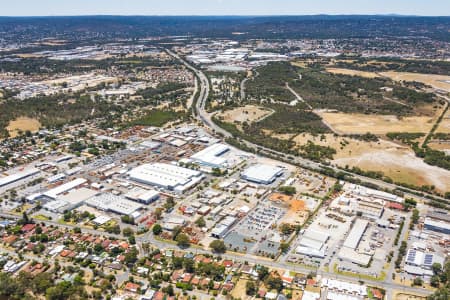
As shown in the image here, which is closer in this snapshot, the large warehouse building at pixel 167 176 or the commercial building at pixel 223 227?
the commercial building at pixel 223 227

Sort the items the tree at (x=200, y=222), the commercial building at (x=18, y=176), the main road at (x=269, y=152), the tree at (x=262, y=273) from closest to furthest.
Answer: the tree at (x=262, y=273) → the tree at (x=200, y=222) → the commercial building at (x=18, y=176) → the main road at (x=269, y=152)

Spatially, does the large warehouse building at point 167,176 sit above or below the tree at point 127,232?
above

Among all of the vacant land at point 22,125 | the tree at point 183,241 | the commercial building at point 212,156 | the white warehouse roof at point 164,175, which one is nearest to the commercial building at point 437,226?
the tree at point 183,241

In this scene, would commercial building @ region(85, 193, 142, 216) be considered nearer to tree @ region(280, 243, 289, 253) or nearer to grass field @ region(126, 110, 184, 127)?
tree @ region(280, 243, 289, 253)

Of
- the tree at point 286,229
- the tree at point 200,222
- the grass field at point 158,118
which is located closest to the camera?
the tree at point 286,229

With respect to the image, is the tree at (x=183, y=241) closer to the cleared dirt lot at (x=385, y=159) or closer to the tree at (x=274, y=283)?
the tree at (x=274, y=283)

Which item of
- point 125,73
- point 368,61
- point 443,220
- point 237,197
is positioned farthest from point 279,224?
point 368,61

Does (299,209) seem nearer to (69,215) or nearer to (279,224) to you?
(279,224)
